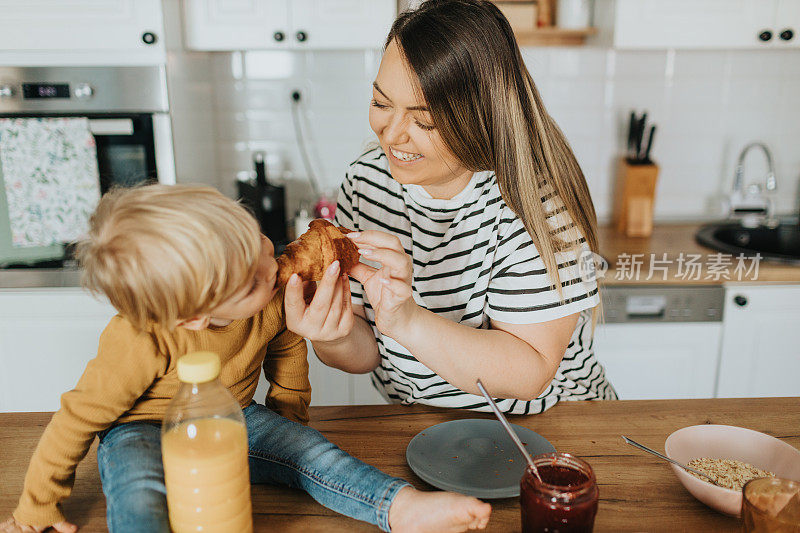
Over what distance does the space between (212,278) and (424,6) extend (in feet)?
2.36

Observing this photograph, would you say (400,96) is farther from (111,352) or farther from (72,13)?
(72,13)

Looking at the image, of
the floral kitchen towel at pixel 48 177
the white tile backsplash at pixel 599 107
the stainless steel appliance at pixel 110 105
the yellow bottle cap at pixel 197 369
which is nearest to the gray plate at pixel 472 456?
the yellow bottle cap at pixel 197 369

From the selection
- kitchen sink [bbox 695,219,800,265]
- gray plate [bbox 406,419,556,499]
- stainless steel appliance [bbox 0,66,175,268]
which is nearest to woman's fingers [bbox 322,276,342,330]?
gray plate [bbox 406,419,556,499]

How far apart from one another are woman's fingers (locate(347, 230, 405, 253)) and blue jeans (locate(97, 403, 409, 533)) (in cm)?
30

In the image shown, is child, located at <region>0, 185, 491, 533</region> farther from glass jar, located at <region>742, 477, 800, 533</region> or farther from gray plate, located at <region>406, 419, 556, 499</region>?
glass jar, located at <region>742, 477, 800, 533</region>

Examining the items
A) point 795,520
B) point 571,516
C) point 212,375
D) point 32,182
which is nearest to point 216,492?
point 212,375

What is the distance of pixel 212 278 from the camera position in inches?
30.9

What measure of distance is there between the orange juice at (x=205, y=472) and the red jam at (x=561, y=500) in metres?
0.34

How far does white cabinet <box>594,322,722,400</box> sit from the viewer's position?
90.7 inches

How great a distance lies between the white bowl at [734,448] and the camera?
3.22 ft

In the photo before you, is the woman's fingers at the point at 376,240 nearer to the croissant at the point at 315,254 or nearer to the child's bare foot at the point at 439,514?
the croissant at the point at 315,254

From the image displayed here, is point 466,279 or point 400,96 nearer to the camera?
point 400,96

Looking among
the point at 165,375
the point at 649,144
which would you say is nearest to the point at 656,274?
the point at 649,144

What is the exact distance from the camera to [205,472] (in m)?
0.76
